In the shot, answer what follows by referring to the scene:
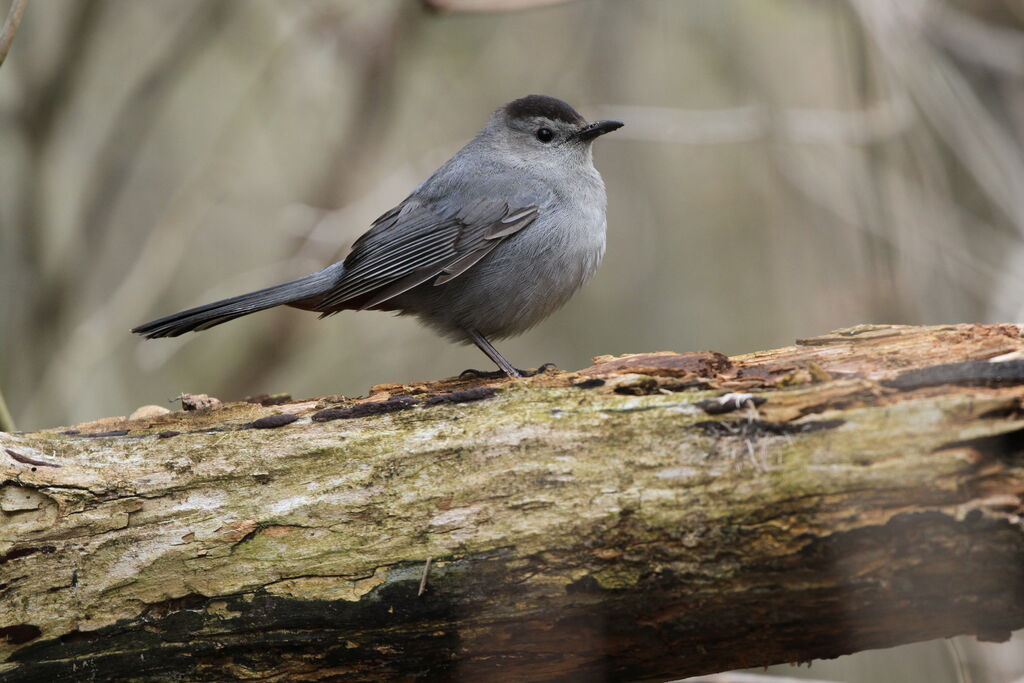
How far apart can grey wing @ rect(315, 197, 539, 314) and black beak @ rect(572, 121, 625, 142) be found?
66cm

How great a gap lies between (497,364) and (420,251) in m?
0.62

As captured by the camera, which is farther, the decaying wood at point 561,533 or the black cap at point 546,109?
the black cap at point 546,109

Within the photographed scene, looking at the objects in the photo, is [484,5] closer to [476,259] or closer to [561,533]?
[476,259]

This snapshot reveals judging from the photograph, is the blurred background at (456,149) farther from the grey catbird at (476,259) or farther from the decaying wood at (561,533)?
the decaying wood at (561,533)

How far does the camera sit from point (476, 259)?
162 inches

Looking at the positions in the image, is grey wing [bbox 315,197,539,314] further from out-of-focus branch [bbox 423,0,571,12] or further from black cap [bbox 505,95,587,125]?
out-of-focus branch [bbox 423,0,571,12]

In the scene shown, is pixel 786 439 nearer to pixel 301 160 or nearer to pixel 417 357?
pixel 417 357

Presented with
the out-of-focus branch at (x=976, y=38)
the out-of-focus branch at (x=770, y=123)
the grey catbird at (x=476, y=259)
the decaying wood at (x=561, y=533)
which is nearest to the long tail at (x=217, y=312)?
the grey catbird at (x=476, y=259)

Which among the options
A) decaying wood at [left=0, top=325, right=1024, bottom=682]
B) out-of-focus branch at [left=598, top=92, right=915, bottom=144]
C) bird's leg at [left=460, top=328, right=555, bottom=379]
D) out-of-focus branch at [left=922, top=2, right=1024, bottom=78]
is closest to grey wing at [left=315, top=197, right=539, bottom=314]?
bird's leg at [left=460, top=328, right=555, bottom=379]

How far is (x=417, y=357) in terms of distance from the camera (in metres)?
7.17

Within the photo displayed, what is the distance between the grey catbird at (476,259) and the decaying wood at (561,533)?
130 centimetres

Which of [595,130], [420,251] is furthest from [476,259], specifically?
[595,130]

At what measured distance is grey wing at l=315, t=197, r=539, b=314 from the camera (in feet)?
13.3

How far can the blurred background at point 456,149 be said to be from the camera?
Result: 16.3ft
